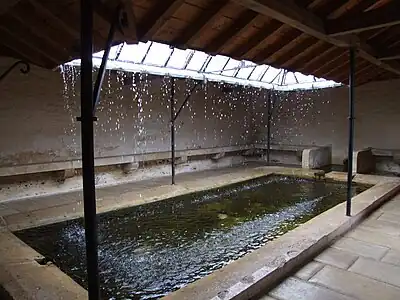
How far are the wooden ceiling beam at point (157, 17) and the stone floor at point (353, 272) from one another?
7.03 ft

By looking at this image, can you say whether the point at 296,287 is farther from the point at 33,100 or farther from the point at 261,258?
the point at 33,100

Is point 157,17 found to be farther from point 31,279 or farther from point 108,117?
point 108,117

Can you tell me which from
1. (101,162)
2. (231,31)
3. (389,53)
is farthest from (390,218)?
(101,162)

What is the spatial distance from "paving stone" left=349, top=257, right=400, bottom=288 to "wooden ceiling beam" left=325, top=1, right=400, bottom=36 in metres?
2.09

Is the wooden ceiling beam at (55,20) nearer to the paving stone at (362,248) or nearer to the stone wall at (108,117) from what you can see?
the stone wall at (108,117)

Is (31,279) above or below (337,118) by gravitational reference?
below

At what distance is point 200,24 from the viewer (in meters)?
2.81

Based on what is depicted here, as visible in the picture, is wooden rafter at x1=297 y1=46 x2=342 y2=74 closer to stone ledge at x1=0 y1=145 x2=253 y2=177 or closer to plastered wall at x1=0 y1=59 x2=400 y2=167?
plastered wall at x1=0 y1=59 x2=400 y2=167

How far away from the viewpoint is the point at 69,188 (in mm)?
6031

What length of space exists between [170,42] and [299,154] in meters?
7.77

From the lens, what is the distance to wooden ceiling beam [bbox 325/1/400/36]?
2.83 meters

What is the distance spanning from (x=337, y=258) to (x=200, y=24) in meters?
2.41

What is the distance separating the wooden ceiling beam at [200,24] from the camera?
2.68 m

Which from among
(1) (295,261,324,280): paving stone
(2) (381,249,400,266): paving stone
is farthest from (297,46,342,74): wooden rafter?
(1) (295,261,324,280): paving stone
